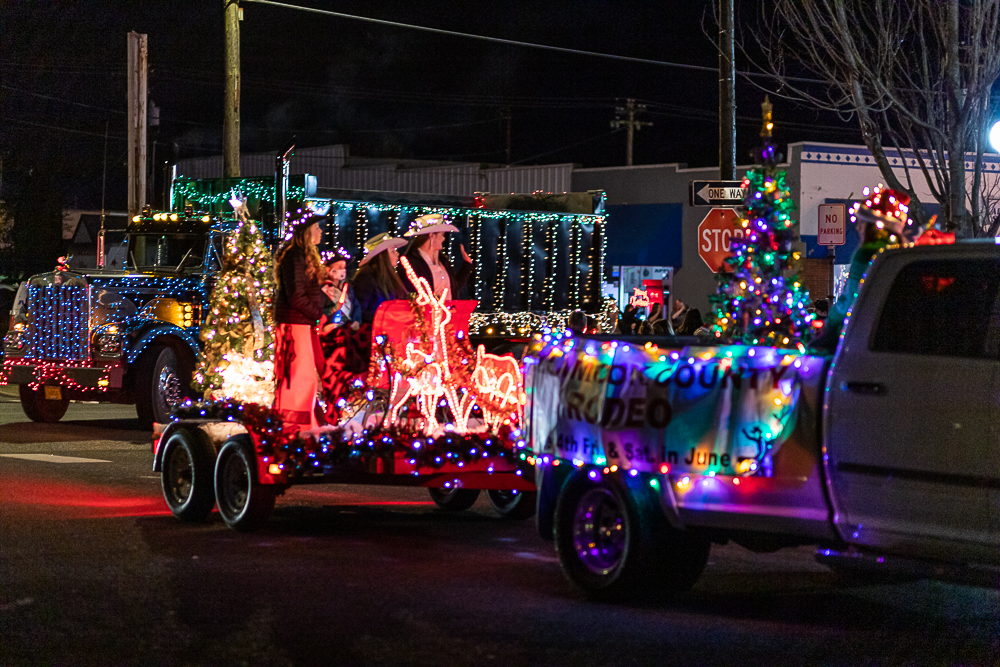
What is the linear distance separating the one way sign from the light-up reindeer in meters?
8.77

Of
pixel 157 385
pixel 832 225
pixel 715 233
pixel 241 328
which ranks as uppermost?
pixel 832 225

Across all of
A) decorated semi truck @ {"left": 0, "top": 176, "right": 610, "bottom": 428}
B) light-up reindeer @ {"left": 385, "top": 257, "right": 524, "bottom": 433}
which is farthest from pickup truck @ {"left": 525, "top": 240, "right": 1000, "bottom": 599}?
decorated semi truck @ {"left": 0, "top": 176, "right": 610, "bottom": 428}

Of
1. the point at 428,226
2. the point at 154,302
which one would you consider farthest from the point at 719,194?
the point at 428,226

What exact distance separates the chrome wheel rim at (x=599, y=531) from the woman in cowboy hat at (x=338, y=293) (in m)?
3.47

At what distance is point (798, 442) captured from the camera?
22.7ft

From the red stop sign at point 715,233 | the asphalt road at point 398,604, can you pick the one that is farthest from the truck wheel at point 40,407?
the red stop sign at point 715,233

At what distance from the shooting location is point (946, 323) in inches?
258

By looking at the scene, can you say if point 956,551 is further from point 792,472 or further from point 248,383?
point 248,383

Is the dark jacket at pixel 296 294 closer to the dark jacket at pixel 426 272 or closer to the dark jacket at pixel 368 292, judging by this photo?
the dark jacket at pixel 368 292

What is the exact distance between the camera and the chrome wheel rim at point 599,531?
770cm

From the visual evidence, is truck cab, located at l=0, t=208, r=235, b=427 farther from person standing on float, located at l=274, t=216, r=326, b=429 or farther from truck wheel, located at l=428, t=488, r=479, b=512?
person standing on float, located at l=274, t=216, r=326, b=429

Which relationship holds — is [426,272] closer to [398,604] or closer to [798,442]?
[398,604]

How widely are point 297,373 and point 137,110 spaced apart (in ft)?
71.0

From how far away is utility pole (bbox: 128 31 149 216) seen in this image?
3039 cm
